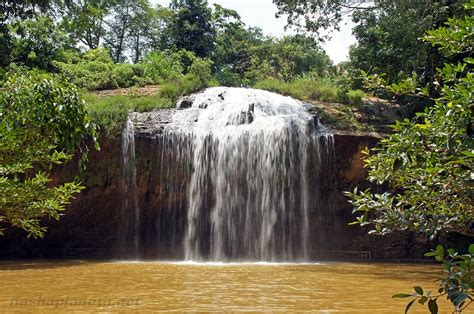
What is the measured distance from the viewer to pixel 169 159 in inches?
619

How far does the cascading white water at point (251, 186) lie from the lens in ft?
50.9

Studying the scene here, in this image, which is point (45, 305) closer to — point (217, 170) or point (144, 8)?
point (217, 170)

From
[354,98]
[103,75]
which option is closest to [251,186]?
[354,98]

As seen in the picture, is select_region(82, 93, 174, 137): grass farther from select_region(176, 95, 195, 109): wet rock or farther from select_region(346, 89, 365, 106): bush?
select_region(346, 89, 365, 106): bush

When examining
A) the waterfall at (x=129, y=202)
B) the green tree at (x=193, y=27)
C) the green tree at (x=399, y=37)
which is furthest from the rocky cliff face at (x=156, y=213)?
the green tree at (x=193, y=27)

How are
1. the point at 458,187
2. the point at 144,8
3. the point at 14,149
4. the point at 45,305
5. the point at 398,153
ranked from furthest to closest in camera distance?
the point at 144,8 < the point at 45,305 < the point at 14,149 < the point at 398,153 < the point at 458,187

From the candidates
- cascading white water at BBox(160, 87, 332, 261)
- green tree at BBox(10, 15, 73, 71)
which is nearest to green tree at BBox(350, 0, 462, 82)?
cascading white water at BBox(160, 87, 332, 261)

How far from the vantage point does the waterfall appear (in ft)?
51.1

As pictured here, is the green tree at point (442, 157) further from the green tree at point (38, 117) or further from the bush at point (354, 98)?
the bush at point (354, 98)

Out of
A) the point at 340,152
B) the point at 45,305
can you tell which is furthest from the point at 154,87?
the point at 45,305

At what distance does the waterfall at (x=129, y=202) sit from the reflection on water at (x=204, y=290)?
5.00 m

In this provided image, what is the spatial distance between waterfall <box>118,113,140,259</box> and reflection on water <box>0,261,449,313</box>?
5.00 meters

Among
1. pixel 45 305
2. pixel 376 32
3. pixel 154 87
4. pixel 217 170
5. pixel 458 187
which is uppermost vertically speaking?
pixel 376 32

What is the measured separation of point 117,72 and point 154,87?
1.75 metres
